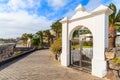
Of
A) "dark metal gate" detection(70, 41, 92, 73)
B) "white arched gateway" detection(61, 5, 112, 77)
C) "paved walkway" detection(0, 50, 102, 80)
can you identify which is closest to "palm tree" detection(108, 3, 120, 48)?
"dark metal gate" detection(70, 41, 92, 73)

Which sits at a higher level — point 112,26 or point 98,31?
point 112,26

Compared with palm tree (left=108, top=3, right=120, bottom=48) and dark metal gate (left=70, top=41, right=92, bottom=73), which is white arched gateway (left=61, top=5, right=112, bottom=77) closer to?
dark metal gate (left=70, top=41, right=92, bottom=73)

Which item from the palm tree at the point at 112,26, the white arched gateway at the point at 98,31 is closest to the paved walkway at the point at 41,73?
the white arched gateway at the point at 98,31

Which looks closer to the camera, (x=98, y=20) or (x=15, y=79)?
(x=15, y=79)

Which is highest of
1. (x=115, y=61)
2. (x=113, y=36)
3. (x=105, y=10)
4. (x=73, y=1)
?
(x=73, y=1)

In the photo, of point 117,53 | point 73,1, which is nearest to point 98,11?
point 117,53

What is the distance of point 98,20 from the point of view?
825 centimetres

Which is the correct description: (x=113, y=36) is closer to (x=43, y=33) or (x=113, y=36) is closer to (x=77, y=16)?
(x=77, y=16)

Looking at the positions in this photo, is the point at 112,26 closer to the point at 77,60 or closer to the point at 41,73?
the point at 77,60

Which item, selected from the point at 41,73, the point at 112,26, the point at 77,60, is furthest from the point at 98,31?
the point at 112,26

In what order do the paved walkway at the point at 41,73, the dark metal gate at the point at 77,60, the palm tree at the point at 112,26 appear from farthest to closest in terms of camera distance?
the palm tree at the point at 112,26 < the dark metal gate at the point at 77,60 < the paved walkway at the point at 41,73

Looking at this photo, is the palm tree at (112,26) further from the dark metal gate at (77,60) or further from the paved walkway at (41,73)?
the paved walkway at (41,73)

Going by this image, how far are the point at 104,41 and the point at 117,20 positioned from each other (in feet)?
30.4

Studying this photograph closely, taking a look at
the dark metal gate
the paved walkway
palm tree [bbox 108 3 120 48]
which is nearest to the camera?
the paved walkway
